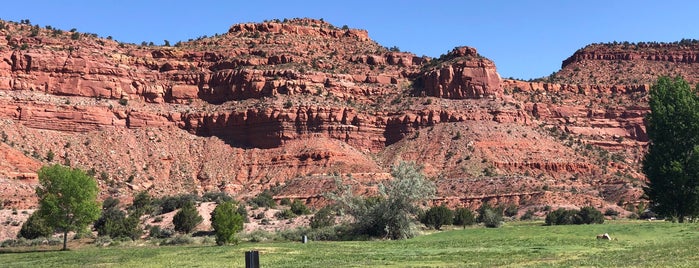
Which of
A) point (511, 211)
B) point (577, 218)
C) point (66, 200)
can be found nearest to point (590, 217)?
point (577, 218)

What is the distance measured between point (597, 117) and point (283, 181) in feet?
198

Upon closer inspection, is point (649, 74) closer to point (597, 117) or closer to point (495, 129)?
point (597, 117)

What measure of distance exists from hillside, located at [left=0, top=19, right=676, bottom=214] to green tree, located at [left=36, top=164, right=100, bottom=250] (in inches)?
1233

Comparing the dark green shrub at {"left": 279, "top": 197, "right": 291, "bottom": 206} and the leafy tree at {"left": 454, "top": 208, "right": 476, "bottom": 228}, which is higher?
the dark green shrub at {"left": 279, "top": 197, "right": 291, "bottom": 206}

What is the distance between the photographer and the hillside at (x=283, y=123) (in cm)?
7969

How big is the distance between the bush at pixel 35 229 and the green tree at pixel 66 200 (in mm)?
7205

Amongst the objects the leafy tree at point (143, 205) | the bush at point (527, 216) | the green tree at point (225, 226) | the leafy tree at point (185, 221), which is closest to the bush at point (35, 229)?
the leafy tree at point (185, 221)

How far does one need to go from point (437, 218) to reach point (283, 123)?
42043mm

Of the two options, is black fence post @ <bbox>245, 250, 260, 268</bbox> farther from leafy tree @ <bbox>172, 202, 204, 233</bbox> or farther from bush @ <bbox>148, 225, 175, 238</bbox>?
leafy tree @ <bbox>172, 202, 204, 233</bbox>

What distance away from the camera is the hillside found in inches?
3137

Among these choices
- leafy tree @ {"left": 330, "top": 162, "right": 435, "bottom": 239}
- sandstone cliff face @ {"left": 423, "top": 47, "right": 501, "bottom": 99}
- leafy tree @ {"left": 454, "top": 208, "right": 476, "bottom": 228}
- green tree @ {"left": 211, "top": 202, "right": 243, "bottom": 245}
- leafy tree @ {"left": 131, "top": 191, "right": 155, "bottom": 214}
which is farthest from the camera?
sandstone cliff face @ {"left": 423, "top": 47, "right": 501, "bottom": 99}

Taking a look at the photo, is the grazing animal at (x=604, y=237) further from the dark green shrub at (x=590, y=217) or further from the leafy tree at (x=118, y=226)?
the leafy tree at (x=118, y=226)

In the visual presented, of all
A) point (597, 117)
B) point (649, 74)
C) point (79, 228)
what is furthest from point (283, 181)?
point (649, 74)

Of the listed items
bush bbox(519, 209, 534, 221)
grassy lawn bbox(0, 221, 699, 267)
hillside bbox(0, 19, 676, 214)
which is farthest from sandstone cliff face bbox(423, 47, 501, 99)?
grassy lawn bbox(0, 221, 699, 267)
